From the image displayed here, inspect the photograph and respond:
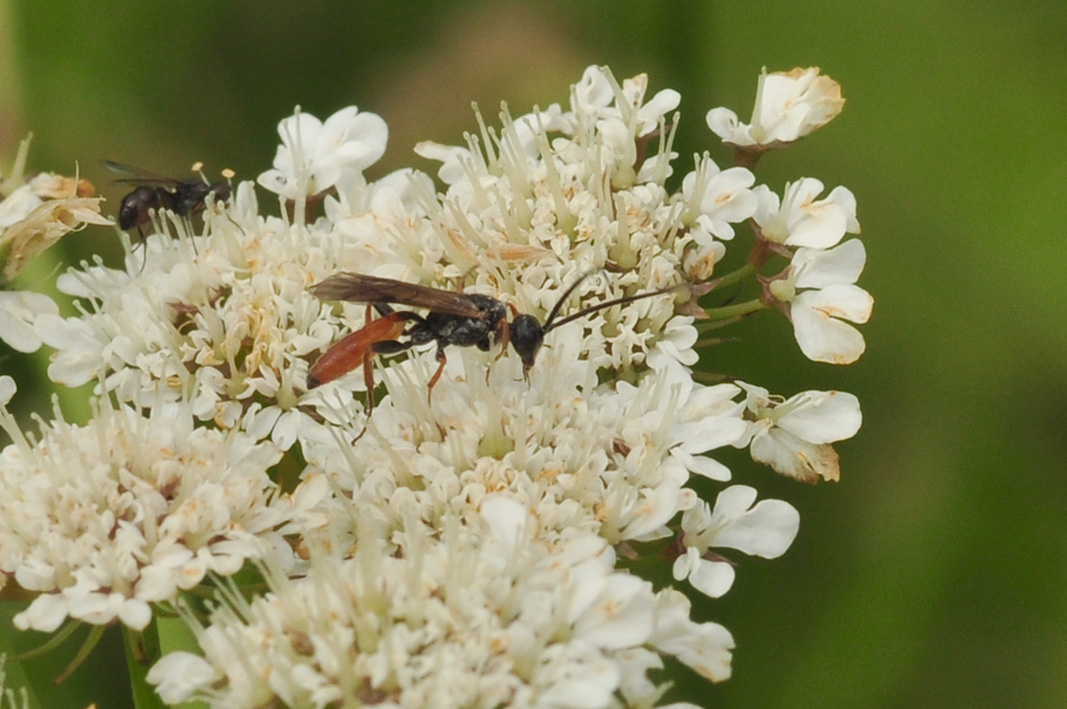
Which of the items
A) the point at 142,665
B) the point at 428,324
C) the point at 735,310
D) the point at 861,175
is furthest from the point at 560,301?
the point at 861,175

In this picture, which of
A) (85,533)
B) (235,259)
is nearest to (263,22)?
(235,259)

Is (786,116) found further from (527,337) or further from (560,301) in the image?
(527,337)

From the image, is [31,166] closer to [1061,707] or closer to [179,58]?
[179,58]

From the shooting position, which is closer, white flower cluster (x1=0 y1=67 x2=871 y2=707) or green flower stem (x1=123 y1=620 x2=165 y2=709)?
white flower cluster (x1=0 y1=67 x2=871 y2=707)

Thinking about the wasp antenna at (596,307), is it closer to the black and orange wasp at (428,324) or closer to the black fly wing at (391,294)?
the black and orange wasp at (428,324)

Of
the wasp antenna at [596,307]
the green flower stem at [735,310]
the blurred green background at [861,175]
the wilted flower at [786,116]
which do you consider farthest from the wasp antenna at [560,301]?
the blurred green background at [861,175]

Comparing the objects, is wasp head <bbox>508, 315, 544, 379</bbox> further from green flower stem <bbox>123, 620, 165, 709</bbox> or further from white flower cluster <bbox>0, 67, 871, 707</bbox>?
green flower stem <bbox>123, 620, 165, 709</bbox>

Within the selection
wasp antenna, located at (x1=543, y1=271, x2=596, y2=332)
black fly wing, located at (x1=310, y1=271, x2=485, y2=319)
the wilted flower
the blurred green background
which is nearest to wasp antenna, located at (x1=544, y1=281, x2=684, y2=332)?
wasp antenna, located at (x1=543, y1=271, x2=596, y2=332)
